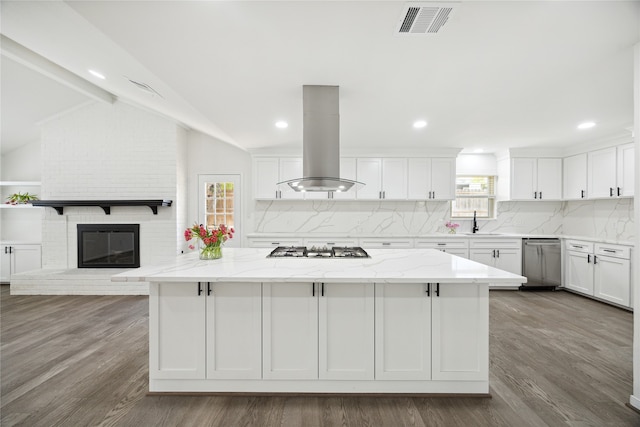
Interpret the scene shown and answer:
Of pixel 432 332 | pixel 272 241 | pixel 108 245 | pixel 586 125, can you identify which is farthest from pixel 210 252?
pixel 586 125

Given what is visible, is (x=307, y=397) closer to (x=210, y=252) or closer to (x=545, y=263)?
(x=210, y=252)

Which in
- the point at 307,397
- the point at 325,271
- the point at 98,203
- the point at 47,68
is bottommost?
the point at 307,397

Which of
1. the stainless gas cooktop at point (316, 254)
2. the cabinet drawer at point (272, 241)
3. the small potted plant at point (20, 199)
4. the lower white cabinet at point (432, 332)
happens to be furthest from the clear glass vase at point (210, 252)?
the small potted plant at point (20, 199)

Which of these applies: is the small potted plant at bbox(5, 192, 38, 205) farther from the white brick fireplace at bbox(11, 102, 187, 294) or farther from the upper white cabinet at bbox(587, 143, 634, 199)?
the upper white cabinet at bbox(587, 143, 634, 199)

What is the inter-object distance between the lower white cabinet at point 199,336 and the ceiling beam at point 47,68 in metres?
3.43

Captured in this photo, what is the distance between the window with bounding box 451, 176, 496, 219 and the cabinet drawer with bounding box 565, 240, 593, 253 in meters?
1.23

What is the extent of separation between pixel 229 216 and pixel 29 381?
363 cm

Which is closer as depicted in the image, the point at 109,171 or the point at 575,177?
the point at 575,177

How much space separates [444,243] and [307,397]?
12.2 ft

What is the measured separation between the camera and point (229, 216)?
5.71 metres

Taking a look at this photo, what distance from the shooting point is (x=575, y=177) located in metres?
5.05

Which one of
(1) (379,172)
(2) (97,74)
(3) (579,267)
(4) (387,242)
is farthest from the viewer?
(1) (379,172)

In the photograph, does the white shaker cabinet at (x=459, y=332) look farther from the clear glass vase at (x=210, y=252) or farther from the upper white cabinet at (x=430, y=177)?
the upper white cabinet at (x=430, y=177)

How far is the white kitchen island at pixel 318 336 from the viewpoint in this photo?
7.17 ft
